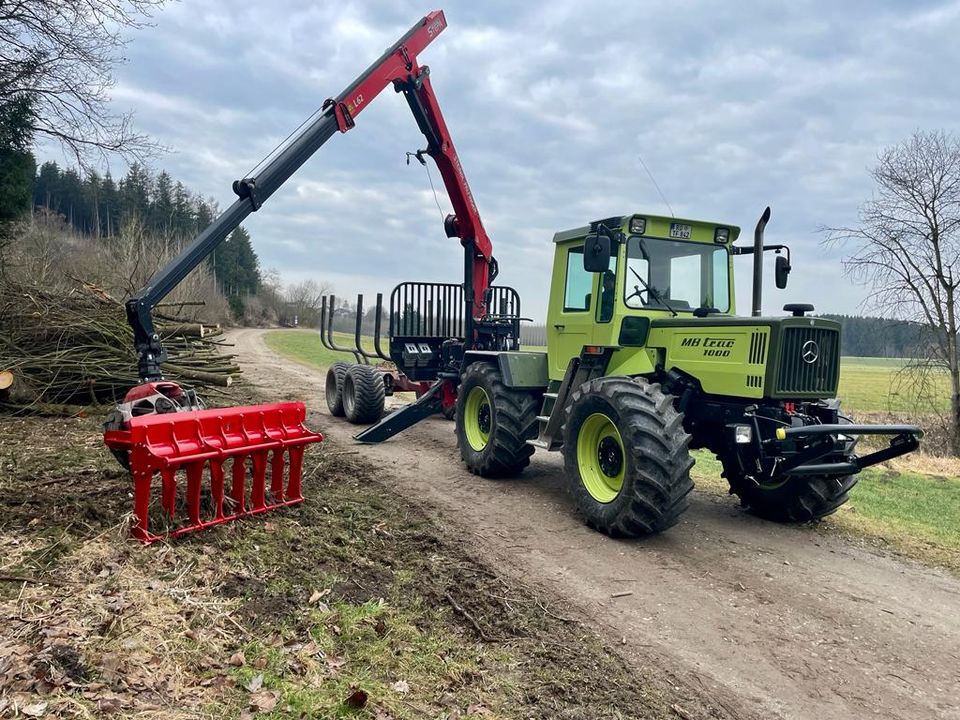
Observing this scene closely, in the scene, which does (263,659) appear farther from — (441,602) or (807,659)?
(807,659)

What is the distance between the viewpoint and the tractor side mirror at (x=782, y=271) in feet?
21.9

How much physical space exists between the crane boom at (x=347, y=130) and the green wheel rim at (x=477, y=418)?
89.7 inches

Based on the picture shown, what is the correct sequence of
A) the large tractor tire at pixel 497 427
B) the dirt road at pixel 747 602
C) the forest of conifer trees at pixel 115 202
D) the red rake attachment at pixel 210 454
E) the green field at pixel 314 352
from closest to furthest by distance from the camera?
the dirt road at pixel 747 602 < the red rake attachment at pixel 210 454 < the large tractor tire at pixel 497 427 < the green field at pixel 314 352 < the forest of conifer trees at pixel 115 202

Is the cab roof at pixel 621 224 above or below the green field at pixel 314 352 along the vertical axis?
above

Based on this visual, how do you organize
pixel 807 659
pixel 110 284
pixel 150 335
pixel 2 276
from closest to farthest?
pixel 807 659
pixel 150 335
pixel 2 276
pixel 110 284

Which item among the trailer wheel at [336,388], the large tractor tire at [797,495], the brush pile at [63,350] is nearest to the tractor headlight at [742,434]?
the large tractor tire at [797,495]

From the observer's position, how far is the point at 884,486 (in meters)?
9.70

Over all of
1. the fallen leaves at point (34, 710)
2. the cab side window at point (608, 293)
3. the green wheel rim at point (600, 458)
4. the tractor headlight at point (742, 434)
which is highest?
the cab side window at point (608, 293)

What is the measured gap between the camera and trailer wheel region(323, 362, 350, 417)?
11461 mm

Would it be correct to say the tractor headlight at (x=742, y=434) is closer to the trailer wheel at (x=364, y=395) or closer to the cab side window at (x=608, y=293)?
the cab side window at (x=608, y=293)

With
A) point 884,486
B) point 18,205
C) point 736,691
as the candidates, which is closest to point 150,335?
point 736,691

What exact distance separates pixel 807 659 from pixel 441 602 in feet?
6.95

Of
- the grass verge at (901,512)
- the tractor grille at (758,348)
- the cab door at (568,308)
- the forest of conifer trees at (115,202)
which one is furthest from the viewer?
the forest of conifer trees at (115,202)

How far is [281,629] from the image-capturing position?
3725 mm
